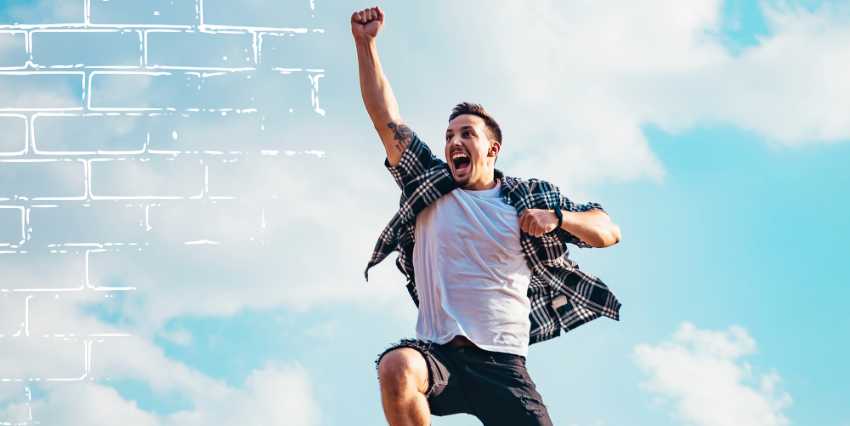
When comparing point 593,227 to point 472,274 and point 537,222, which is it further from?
point 472,274

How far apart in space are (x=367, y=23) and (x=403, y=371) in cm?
233

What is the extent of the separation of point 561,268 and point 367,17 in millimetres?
2044

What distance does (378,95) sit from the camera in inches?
235

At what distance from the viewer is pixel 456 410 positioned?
5.59m

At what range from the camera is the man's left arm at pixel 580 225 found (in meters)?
5.56

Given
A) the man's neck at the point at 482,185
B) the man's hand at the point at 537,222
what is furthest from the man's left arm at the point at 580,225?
the man's neck at the point at 482,185

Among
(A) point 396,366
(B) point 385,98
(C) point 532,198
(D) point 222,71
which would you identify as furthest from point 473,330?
(D) point 222,71

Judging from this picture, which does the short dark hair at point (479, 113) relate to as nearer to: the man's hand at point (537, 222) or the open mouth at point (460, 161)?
the open mouth at point (460, 161)

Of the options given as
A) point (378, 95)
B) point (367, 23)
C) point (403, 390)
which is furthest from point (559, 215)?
point (367, 23)

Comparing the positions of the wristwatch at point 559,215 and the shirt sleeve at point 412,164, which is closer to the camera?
the wristwatch at point 559,215

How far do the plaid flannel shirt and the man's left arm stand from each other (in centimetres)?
11

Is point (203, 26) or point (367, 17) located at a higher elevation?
point (203, 26)

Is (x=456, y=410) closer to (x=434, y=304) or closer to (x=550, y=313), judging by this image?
(x=434, y=304)

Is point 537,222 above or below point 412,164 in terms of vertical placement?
below
